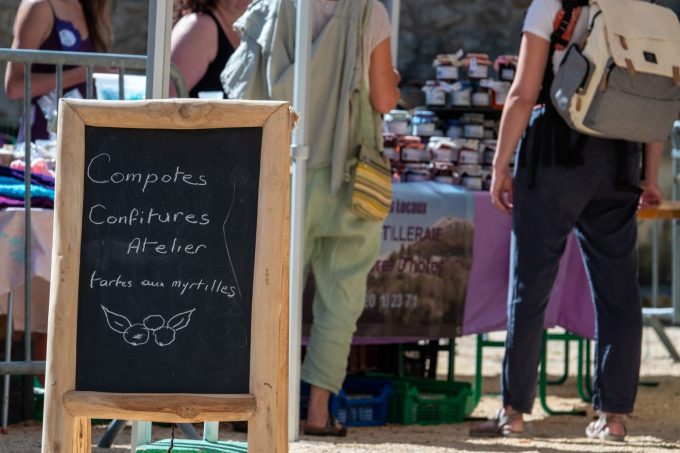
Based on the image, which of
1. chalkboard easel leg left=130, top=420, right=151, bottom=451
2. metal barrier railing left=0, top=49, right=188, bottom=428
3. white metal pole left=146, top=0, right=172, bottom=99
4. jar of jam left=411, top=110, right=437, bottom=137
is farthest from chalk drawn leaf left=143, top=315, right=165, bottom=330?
jar of jam left=411, top=110, right=437, bottom=137

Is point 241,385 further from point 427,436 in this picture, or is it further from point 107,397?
point 427,436

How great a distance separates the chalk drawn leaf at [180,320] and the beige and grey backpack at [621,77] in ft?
6.54

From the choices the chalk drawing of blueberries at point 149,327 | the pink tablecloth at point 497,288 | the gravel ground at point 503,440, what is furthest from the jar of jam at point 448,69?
the chalk drawing of blueberries at point 149,327

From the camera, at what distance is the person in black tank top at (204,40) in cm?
557

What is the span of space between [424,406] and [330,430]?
2.12 ft

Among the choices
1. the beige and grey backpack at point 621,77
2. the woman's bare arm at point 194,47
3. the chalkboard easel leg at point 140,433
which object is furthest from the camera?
the woman's bare arm at point 194,47

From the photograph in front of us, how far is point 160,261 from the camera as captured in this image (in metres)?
3.36

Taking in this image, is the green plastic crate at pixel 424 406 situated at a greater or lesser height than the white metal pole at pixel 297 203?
lesser

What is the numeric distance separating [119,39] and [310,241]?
561 cm

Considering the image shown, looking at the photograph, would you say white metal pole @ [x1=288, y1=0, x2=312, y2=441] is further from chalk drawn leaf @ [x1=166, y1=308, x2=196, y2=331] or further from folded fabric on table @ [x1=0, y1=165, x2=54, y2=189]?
chalk drawn leaf @ [x1=166, y1=308, x2=196, y2=331]

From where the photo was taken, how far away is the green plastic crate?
572 centimetres

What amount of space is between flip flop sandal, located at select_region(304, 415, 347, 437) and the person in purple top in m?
1.76

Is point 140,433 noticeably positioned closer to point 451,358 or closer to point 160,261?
point 160,261

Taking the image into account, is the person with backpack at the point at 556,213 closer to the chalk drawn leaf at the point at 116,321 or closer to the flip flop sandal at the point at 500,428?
the flip flop sandal at the point at 500,428
